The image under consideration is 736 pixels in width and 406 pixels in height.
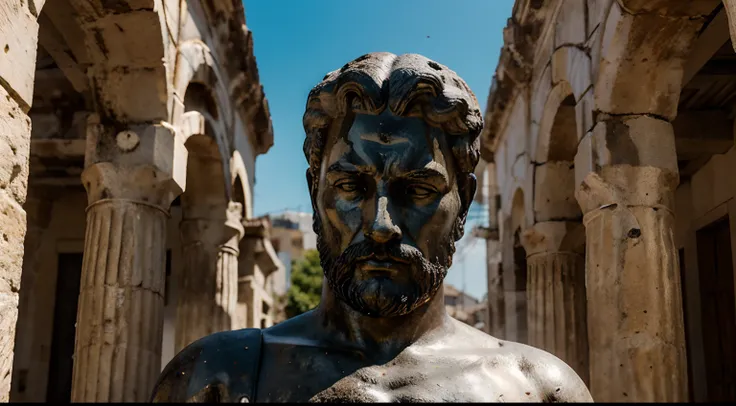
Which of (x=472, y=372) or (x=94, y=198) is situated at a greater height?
(x=94, y=198)

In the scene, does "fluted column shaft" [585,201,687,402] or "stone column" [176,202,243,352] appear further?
"stone column" [176,202,243,352]

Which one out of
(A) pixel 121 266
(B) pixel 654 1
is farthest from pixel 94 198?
(B) pixel 654 1

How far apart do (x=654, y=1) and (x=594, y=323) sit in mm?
2566

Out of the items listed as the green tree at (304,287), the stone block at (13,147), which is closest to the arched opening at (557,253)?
the stone block at (13,147)

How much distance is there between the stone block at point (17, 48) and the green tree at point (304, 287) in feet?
82.9

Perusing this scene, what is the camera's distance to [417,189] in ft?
7.52

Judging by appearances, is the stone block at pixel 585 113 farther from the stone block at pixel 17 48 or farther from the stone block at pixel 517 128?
the stone block at pixel 17 48

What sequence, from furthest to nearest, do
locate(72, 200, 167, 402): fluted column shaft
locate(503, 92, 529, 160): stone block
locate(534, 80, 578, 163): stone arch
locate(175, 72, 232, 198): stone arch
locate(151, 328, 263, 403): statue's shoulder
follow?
locate(503, 92, 529, 160): stone block, locate(534, 80, 578, 163): stone arch, locate(175, 72, 232, 198): stone arch, locate(72, 200, 167, 402): fluted column shaft, locate(151, 328, 263, 403): statue's shoulder

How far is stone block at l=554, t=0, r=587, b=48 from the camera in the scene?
349 inches

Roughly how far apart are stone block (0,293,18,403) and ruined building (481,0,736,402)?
4.20 metres

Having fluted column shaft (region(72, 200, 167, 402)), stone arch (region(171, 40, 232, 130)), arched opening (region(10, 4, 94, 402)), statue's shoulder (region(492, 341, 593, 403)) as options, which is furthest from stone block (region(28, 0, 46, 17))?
arched opening (region(10, 4, 94, 402))

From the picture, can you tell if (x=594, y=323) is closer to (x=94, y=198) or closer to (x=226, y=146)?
(x=94, y=198)

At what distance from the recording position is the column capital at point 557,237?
1112 cm

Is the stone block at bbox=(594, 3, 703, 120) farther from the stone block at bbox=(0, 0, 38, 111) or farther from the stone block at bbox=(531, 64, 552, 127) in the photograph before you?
the stone block at bbox=(0, 0, 38, 111)
